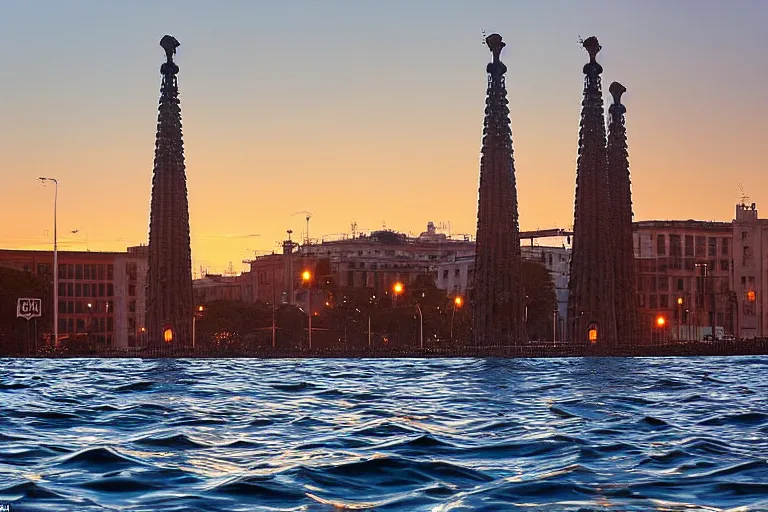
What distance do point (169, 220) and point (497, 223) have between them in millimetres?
40357

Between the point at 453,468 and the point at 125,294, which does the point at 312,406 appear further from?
the point at 125,294

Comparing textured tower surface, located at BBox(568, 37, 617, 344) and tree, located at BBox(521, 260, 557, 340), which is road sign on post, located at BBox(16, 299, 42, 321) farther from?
tree, located at BBox(521, 260, 557, 340)

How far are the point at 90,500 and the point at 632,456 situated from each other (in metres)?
9.82

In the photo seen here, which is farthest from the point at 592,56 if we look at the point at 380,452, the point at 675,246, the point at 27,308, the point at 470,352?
the point at 380,452

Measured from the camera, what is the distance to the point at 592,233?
143 metres

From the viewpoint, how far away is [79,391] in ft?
144

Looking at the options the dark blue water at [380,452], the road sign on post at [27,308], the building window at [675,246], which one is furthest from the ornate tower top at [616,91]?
the dark blue water at [380,452]

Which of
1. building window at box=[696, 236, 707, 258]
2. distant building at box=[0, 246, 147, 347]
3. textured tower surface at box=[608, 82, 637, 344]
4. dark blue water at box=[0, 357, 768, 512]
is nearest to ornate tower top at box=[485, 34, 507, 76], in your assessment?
textured tower surface at box=[608, 82, 637, 344]

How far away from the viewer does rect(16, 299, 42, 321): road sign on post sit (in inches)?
4782

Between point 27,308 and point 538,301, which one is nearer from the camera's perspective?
point 27,308

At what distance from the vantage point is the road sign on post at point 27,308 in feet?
398

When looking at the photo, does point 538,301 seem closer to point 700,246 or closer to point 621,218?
point 621,218

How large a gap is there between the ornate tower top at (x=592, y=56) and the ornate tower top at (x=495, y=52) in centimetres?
1005

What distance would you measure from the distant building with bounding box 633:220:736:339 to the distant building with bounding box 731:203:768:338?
18052mm
